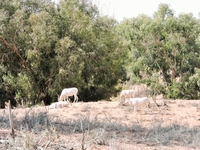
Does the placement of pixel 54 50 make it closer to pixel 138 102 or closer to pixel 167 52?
pixel 138 102

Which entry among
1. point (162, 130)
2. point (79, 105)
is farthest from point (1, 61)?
point (162, 130)

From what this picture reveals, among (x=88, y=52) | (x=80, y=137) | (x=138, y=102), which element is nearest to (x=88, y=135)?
(x=80, y=137)

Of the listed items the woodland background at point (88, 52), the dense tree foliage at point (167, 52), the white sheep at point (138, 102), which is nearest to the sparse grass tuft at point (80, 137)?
the white sheep at point (138, 102)

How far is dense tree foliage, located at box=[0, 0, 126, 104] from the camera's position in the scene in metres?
19.2

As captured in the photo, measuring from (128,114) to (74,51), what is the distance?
26.7ft

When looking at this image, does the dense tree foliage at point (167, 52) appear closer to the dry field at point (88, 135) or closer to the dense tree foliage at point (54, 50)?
the dense tree foliage at point (54, 50)

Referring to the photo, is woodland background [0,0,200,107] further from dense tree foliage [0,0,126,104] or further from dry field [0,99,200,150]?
dry field [0,99,200,150]

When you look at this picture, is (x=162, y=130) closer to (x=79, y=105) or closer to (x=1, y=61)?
(x=79, y=105)

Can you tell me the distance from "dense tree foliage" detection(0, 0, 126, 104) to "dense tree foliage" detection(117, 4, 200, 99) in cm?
231

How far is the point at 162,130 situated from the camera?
5.42 m

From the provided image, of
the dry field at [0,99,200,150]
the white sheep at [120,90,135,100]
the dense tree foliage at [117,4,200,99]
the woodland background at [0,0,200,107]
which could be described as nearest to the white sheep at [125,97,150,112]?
the white sheep at [120,90,135,100]

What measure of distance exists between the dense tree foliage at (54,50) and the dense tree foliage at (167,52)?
91.1 inches

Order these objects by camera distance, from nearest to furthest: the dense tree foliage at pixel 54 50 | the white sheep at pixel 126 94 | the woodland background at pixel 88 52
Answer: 1. the white sheep at pixel 126 94
2. the dense tree foliage at pixel 54 50
3. the woodland background at pixel 88 52

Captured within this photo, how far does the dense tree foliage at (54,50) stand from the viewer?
63.0ft
